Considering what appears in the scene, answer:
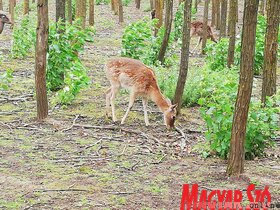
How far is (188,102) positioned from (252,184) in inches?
202

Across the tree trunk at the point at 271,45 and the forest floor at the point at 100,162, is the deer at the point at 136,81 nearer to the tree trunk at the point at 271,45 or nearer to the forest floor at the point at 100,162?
the forest floor at the point at 100,162

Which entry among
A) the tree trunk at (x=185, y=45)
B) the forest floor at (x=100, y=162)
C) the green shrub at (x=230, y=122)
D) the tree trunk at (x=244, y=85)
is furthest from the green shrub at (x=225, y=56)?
the tree trunk at (x=244, y=85)

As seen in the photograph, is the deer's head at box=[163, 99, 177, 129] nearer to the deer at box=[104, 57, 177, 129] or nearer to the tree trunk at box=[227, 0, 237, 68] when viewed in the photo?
the deer at box=[104, 57, 177, 129]

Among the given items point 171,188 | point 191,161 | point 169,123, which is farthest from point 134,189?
point 169,123

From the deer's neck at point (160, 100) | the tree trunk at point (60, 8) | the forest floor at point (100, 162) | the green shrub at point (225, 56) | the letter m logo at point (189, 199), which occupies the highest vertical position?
the tree trunk at point (60, 8)

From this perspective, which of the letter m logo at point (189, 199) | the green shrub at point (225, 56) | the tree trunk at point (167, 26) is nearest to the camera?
the letter m logo at point (189, 199)

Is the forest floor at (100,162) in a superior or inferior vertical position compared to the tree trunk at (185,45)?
inferior

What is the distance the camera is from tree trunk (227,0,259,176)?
6285mm

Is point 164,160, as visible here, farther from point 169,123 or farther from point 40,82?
point 40,82

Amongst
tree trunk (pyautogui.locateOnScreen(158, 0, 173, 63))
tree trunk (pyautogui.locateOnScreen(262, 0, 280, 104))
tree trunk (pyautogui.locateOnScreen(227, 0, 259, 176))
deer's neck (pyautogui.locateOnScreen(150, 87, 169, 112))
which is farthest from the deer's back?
tree trunk (pyautogui.locateOnScreen(158, 0, 173, 63))

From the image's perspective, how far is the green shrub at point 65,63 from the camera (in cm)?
1100

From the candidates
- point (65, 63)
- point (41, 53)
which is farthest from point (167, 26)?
point (41, 53)

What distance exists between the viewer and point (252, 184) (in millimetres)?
6379

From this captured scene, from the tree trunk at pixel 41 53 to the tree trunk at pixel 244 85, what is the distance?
410 centimetres
